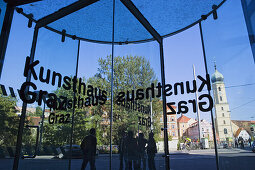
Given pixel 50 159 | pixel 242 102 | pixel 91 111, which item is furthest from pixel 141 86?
pixel 50 159

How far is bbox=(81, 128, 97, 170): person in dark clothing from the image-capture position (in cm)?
229

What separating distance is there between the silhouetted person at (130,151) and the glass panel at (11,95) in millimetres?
1317

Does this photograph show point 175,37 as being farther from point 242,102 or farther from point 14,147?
point 14,147

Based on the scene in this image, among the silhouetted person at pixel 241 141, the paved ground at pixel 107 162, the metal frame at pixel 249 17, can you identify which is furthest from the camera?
the silhouetted person at pixel 241 141

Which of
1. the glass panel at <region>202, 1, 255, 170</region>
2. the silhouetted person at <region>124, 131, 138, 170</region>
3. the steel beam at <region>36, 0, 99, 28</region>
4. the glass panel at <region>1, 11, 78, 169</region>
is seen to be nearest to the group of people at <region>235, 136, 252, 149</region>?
the glass panel at <region>202, 1, 255, 170</region>

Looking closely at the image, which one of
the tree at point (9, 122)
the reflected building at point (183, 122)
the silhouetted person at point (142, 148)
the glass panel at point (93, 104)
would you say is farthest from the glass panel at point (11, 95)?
the reflected building at point (183, 122)

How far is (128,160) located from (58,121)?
1.28 metres

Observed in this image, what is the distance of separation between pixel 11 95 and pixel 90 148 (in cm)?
126

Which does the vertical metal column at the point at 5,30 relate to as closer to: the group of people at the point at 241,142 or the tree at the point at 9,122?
the tree at the point at 9,122

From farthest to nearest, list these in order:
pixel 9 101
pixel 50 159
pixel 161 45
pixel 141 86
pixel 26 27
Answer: pixel 161 45 → pixel 141 86 → pixel 26 27 → pixel 50 159 → pixel 9 101

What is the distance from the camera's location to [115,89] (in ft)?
8.76

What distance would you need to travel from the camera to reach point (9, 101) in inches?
93.1

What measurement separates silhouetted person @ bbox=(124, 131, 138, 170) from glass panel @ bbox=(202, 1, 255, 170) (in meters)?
1.13

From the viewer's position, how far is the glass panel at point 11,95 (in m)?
2.22
